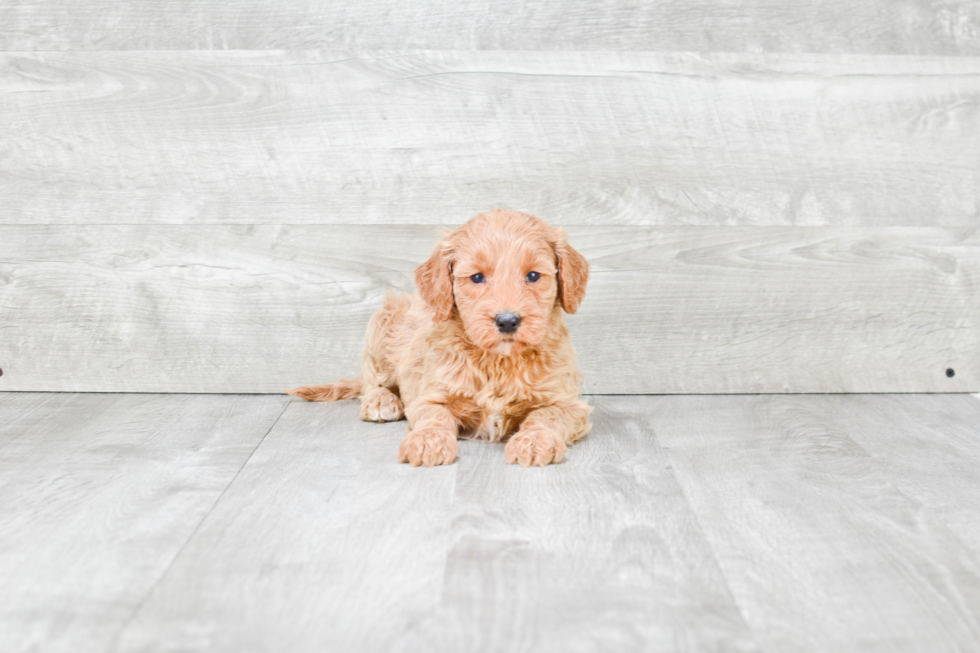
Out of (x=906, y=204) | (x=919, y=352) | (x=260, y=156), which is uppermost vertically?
(x=260, y=156)

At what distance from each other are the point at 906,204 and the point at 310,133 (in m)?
2.10

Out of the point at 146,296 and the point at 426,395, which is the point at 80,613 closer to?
the point at 426,395

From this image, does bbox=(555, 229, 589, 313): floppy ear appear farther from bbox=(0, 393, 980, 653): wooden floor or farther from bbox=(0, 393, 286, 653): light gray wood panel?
bbox=(0, 393, 286, 653): light gray wood panel

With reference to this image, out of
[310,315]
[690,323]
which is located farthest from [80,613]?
[690,323]

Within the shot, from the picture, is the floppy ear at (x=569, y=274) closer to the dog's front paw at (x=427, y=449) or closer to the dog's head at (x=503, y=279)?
the dog's head at (x=503, y=279)

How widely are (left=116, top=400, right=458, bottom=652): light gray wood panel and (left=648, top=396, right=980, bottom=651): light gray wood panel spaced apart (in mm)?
595

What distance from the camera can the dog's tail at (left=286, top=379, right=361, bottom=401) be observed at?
2.89 m

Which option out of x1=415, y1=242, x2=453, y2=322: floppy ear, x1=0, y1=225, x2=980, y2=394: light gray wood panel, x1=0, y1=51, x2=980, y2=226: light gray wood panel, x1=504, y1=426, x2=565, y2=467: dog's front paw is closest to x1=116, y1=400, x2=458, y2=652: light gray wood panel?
x1=504, y1=426, x2=565, y2=467: dog's front paw

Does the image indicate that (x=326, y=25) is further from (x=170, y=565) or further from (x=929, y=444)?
(x=929, y=444)

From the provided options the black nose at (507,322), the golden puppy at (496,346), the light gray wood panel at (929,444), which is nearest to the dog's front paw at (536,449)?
the golden puppy at (496,346)

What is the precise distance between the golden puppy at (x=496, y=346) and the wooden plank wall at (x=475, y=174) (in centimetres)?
65

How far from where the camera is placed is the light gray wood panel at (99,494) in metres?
1.46

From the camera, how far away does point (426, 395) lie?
7.69 ft

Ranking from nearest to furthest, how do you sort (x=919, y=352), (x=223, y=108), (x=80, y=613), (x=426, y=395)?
1. (x=80, y=613)
2. (x=426, y=395)
3. (x=223, y=108)
4. (x=919, y=352)
